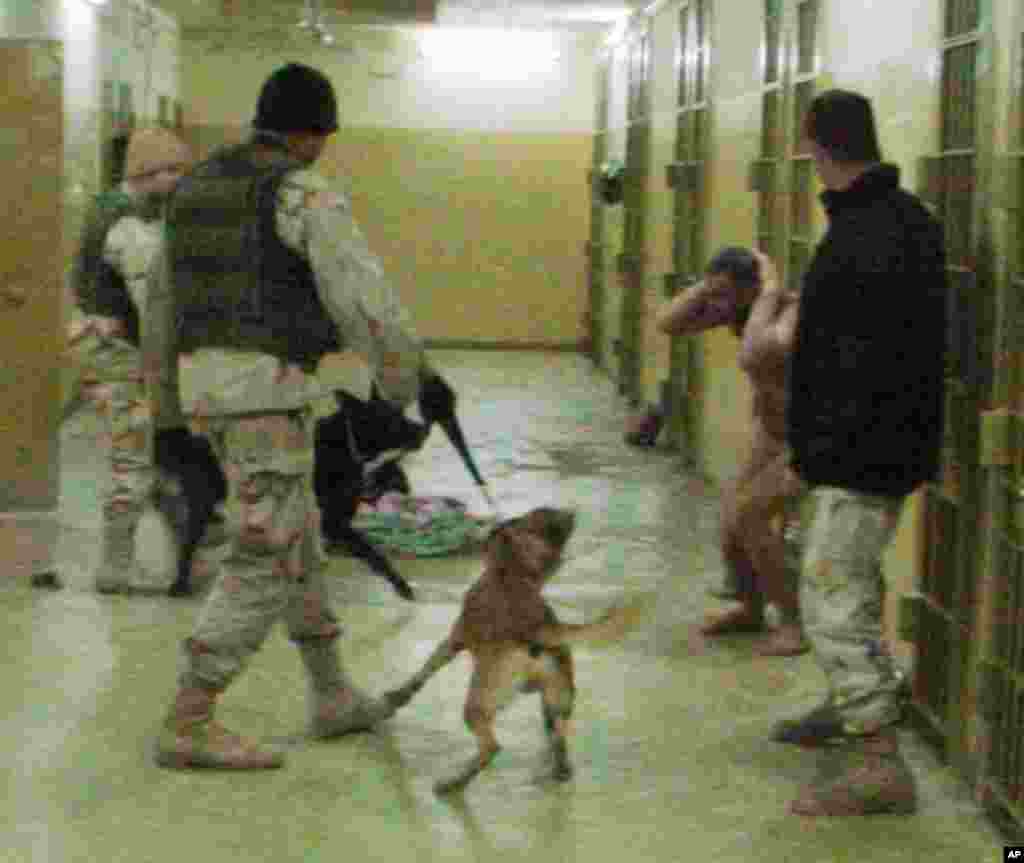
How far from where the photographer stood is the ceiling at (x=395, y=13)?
1325 centimetres

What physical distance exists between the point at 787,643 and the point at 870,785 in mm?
1648

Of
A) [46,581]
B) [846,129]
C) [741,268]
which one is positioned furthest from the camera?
[46,581]

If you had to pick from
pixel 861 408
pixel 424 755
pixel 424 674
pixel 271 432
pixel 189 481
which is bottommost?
pixel 424 755

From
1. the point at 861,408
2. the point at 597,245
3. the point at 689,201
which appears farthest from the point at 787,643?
the point at 597,245

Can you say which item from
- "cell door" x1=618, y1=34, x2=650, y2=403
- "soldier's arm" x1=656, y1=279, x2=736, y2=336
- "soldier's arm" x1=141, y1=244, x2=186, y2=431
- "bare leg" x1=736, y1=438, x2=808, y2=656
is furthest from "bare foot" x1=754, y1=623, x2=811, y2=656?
Result: "cell door" x1=618, y1=34, x2=650, y2=403

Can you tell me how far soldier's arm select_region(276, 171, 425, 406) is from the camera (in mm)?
4504

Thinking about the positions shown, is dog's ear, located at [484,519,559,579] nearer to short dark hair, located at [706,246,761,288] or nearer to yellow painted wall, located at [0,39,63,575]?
short dark hair, located at [706,246,761,288]

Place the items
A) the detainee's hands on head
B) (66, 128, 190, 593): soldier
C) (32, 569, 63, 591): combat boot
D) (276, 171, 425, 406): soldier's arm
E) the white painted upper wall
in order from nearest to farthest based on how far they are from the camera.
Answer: (276, 171, 425, 406): soldier's arm < the detainee's hands on head < (66, 128, 190, 593): soldier < (32, 569, 63, 591): combat boot < the white painted upper wall

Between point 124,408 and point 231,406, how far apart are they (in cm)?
222

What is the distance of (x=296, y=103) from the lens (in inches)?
185

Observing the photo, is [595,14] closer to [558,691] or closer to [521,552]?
[521,552]

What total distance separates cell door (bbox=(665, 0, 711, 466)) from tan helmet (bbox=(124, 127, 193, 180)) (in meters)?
3.94

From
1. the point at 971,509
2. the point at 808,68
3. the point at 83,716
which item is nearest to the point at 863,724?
the point at 971,509

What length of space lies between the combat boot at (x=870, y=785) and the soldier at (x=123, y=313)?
2.98 metres
